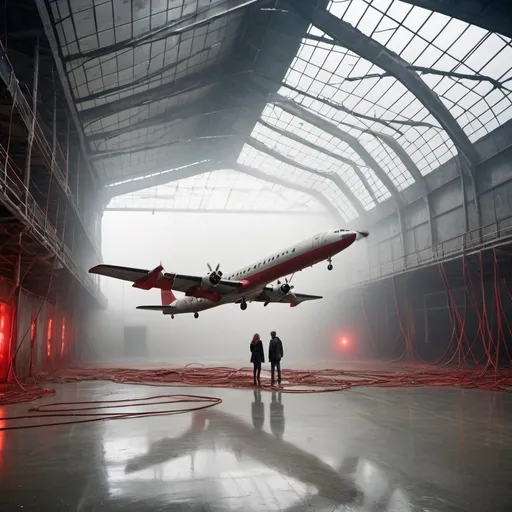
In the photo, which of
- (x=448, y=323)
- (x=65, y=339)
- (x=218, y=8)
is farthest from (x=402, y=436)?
(x=65, y=339)

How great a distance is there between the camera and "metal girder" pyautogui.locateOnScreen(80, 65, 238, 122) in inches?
1371

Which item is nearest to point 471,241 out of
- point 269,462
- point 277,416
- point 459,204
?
point 459,204

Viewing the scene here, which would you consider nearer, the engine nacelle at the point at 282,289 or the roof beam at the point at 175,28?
the roof beam at the point at 175,28

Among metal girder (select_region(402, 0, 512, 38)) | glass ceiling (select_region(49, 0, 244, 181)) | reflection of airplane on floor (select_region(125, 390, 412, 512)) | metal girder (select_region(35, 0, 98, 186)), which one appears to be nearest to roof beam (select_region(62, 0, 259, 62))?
glass ceiling (select_region(49, 0, 244, 181))

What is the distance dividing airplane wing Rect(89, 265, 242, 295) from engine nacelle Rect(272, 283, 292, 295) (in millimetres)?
3048

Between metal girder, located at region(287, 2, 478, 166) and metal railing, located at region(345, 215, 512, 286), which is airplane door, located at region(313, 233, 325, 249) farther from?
metal girder, located at region(287, 2, 478, 166)

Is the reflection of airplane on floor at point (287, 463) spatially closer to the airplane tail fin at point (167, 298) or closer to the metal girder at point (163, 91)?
the airplane tail fin at point (167, 298)

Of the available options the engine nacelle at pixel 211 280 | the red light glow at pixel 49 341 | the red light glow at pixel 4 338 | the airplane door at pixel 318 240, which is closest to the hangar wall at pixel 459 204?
the airplane door at pixel 318 240

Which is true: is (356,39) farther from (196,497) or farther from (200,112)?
(196,497)

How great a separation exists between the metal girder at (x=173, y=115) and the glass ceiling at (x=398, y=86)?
6378 millimetres

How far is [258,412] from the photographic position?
13.7 meters

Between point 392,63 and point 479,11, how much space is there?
7297 mm

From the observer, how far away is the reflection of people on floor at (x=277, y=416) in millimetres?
10945

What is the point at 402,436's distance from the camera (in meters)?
10.5
